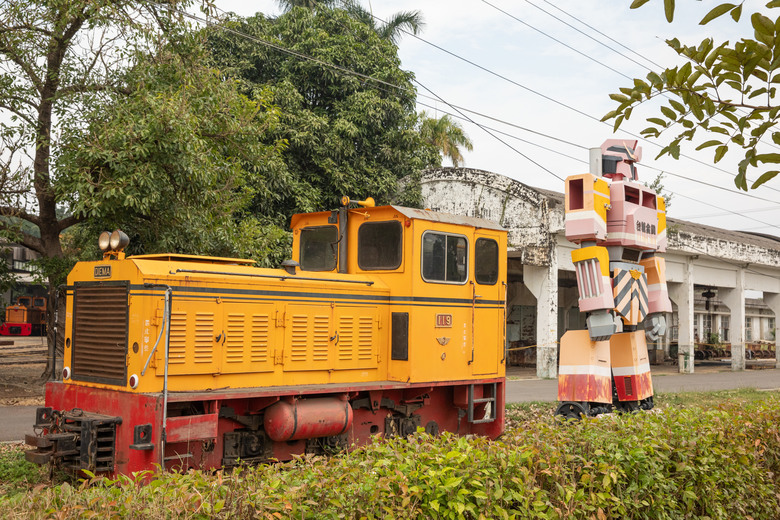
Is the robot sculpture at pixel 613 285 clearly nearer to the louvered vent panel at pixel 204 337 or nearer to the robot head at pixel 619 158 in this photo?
the robot head at pixel 619 158

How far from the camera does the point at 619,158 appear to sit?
10.6m

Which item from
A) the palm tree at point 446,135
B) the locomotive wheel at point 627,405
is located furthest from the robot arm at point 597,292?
the palm tree at point 446,135

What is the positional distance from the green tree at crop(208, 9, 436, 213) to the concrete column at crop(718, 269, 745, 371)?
12.8 meters

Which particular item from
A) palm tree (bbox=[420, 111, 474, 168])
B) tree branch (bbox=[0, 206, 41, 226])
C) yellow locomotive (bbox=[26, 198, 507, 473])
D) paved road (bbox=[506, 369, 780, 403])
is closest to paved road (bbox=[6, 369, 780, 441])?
paved road (bbox=[506, 369, 780, 403])

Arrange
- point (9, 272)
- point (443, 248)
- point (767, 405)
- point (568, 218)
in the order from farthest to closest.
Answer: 1. point (9, 272)
2. point (568, 218)
3. point (443, 248)
4. point (767, 405)

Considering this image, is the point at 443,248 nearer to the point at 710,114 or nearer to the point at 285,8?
the point at 710,114

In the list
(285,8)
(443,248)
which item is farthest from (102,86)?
(285,8)

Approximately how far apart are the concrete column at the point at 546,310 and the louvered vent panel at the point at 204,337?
14507mm

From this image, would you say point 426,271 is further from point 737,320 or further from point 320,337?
point 737,320

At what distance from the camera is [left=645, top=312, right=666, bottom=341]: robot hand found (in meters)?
10.5

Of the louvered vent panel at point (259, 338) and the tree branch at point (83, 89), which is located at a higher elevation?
the tree branch at point (83, 89)

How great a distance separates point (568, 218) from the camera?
9.89m

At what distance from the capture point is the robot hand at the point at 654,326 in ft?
34.6

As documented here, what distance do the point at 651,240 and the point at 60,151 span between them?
1039cm
